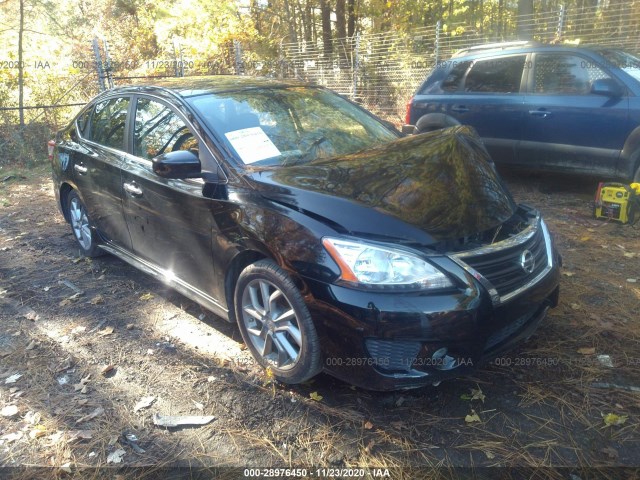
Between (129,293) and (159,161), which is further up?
(159,161)

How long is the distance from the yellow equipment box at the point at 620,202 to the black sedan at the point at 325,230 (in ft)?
8.06

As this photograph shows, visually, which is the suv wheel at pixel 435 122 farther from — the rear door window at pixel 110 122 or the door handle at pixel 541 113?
the rear door window at pixel 110 122

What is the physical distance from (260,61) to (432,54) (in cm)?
667

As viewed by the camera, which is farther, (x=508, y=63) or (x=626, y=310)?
(x=508, y=63)

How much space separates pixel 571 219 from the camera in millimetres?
5660

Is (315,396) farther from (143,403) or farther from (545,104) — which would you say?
(545,104)

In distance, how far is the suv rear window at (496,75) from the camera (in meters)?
6.76

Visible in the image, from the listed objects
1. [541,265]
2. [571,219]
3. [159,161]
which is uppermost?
[159,161]

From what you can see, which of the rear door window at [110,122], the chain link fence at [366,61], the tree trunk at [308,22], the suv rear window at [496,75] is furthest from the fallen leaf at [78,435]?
the tree trunk at [308,22]

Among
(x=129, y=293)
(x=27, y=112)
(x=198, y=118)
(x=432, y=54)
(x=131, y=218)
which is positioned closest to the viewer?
(x=198, y=118)

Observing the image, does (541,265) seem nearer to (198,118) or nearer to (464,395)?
(464,395)

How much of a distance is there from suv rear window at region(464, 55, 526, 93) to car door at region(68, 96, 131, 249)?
4.70 m

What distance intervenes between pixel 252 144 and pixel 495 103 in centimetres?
450

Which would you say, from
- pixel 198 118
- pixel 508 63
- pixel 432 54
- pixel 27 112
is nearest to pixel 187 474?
pixel 198 118
